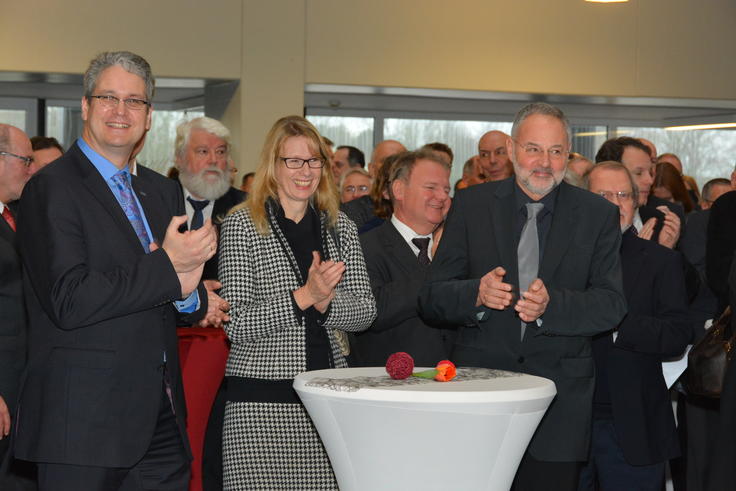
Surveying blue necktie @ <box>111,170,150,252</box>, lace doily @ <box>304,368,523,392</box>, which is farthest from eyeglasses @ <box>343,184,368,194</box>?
blue necktie @ <box>111,170,150,252</box>

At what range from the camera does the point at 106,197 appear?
106 inches

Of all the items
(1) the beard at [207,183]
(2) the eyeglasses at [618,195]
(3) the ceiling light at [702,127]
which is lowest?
(2) the eyeglasses at [618,195]

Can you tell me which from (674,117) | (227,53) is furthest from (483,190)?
(674,117)

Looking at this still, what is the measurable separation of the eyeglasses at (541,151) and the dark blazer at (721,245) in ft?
4.76

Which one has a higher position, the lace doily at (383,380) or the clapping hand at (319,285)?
the clapping hand at (319,285)

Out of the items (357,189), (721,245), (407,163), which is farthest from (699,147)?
(407,163)

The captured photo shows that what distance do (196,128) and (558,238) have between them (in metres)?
3.40

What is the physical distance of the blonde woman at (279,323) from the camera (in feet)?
11.6

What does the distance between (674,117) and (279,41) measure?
16.2 feet

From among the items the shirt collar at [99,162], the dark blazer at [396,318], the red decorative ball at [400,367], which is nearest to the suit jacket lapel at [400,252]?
the dark blazer at [396,318]

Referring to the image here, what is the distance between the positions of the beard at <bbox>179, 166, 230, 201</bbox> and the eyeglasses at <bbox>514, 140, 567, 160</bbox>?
2.85 metres

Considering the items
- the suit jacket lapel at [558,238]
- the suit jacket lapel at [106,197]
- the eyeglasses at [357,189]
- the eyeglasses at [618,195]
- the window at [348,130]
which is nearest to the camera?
the suit jacket lapel at [106,197]

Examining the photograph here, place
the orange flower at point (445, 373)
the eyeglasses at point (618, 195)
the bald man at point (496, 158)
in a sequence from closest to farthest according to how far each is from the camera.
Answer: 1. the orange flower at point (445, 373)
2. the eyeglasses at point (618, 195)
3. the bald man at point (496, 158)

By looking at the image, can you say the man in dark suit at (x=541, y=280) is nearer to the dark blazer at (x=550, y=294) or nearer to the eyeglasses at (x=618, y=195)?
the dark blazer at (x=550, y=294)
